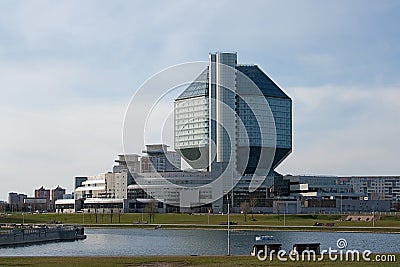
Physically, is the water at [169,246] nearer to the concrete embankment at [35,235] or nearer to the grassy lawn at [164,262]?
the concrete embankment at [35,235]

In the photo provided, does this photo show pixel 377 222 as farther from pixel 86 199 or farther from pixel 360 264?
pixel 86 199

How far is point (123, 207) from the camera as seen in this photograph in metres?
185

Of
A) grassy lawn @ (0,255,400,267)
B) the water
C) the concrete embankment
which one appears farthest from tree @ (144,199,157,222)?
grassy lawn @ (0,255,400,267)

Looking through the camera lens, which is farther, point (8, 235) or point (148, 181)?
point (148, 181)

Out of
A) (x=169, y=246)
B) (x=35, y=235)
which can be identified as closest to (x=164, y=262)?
(x=169, y=246)

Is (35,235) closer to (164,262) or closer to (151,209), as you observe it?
(164,262)

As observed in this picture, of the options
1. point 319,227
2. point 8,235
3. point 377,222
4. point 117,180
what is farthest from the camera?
point 117,180

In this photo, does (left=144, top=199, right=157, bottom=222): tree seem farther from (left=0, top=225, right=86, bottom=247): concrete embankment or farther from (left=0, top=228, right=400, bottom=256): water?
(left=0, top=228, right=400, bottom=256): water

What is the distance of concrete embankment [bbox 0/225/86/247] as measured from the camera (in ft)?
225

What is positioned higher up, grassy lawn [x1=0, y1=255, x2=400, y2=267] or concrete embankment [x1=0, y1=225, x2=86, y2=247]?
grassy lawn [x1=0, y1=255, x2=400, y2=267]

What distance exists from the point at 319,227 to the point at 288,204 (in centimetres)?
7472

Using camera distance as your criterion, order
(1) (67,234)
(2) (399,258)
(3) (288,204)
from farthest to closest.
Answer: (3) (288,204) < (1) (67,234) < (2) (399,258)

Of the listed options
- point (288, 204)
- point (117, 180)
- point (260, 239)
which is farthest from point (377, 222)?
point (117, 180)

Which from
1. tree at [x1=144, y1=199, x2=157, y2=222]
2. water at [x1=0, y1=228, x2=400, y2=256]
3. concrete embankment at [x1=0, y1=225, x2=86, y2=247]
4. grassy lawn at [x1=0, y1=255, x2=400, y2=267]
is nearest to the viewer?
grassy lawn at [x1=0, y1=255, x2=400, y2=267]
